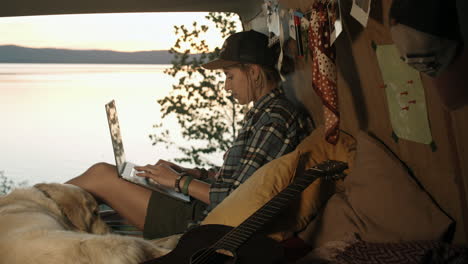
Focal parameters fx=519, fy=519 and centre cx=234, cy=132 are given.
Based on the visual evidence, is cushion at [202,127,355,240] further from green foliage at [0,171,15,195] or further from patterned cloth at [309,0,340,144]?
green foliage at [0,171,15,195]

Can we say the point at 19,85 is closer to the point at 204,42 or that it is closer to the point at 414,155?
the point at 204,42

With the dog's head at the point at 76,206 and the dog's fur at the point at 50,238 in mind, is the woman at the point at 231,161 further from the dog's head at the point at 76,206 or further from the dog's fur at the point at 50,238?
the dog's fur at the point at 50,238

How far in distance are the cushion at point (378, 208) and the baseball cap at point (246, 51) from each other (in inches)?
30.8

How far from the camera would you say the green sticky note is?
4.29 ft

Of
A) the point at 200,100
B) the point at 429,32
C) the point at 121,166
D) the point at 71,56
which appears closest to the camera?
the point at 429,32

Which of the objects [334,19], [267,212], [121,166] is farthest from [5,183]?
[334,19]

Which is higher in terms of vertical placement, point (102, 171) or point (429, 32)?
point (429, 32)

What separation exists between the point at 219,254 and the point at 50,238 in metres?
0.49

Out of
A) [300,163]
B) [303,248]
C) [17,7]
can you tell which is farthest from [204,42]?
[303,248]

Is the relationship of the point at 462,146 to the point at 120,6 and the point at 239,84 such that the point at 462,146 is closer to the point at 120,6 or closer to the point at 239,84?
the point at 239,84

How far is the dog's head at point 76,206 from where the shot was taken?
199 cm

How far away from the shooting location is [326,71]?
1.66m

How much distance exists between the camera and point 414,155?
141cm

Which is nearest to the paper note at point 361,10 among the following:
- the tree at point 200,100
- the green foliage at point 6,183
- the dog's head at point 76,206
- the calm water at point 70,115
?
the dog's head at point 76,206
